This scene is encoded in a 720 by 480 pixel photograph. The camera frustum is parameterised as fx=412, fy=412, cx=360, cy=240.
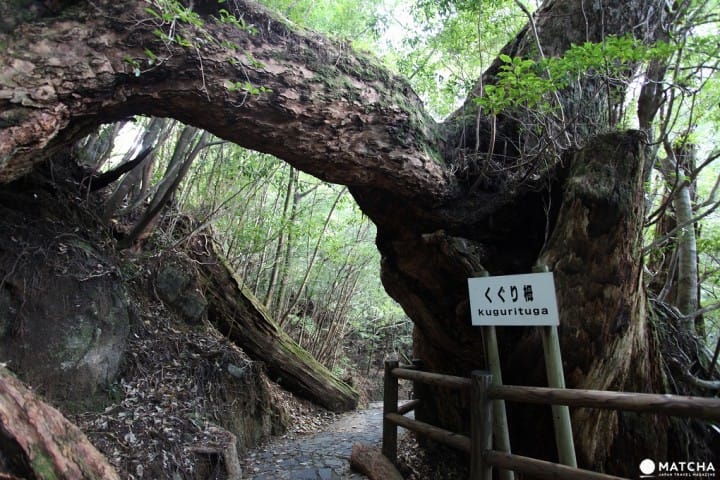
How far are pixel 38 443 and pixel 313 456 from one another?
9.84ft

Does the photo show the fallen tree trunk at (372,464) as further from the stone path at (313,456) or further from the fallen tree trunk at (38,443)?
the fallen tree trunk at (38,443)

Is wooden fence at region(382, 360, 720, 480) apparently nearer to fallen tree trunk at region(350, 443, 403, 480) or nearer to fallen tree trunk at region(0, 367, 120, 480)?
fallen tree trunk at region(350, 443, 403, 480)

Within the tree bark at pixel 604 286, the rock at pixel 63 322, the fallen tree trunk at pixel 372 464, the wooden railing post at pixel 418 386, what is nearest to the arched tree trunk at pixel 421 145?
the tree bark at pixel 604 286

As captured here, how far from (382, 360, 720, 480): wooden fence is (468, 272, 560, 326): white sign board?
0.41 metres

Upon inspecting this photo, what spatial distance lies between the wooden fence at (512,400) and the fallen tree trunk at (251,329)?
8.72ft

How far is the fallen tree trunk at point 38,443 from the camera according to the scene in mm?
2055

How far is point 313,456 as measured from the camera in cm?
459

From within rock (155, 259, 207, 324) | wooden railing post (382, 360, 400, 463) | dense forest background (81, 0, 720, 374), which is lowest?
wooden railing post (382, 360, 400, 463)

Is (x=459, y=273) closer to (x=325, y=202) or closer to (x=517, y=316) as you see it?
(x=517, y=316)

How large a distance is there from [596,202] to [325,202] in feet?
24.5

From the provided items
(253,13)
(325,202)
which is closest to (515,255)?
(253,13)

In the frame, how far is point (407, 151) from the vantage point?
3676mm

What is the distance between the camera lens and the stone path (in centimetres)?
404

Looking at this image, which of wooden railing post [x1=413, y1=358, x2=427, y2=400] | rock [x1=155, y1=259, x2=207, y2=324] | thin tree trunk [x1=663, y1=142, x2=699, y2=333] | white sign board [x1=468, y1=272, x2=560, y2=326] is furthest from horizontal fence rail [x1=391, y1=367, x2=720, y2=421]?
rock [x1=155, y1=259, x2=207, y2=324]
